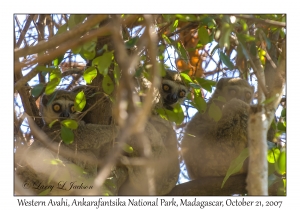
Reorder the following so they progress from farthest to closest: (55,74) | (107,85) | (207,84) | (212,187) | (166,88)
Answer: (166,88) < (212,187) < (207,84) < (107,85) < (55,74)

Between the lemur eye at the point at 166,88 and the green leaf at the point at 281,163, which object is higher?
the lemur eye at the point at 166,88

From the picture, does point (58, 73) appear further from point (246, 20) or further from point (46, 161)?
point (246, 20)

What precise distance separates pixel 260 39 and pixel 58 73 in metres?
2.13

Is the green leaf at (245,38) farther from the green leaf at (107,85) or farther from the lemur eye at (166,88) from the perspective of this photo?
the lemur eye at (166,88)

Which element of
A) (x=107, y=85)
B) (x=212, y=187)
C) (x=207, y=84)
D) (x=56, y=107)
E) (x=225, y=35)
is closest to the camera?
(x=225, y=35)

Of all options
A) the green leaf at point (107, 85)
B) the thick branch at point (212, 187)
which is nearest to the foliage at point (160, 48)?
the green leaf at point (107, 85)

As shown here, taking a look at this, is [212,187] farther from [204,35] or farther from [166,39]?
[204,35]

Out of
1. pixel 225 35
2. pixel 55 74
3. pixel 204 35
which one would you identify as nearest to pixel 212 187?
pixel 204 35

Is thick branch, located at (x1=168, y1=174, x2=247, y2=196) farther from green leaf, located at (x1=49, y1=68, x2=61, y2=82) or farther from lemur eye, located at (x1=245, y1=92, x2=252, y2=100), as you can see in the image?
green leaf, located at (x1=49, y1=68, x2=61, y2=82)

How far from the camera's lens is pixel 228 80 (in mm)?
7203

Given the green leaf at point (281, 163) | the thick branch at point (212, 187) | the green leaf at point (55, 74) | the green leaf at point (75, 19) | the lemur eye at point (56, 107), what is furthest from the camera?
the lemur eye at point (56, 107)

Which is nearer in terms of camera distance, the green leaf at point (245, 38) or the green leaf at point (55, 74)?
the green leaf at point (245, 38)

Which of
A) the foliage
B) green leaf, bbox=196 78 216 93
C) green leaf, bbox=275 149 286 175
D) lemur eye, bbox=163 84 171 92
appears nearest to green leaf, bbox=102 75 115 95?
the foliage
